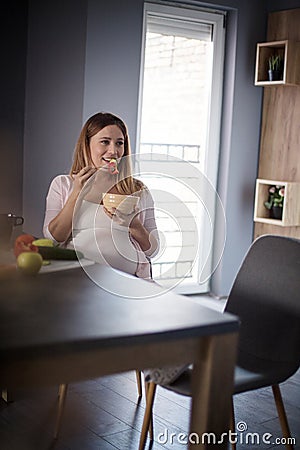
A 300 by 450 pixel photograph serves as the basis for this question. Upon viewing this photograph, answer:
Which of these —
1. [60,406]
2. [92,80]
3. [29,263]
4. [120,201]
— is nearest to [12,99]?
[92,80]

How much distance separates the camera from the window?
471 centimetres

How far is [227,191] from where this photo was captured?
5.08m

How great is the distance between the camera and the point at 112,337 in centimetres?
142

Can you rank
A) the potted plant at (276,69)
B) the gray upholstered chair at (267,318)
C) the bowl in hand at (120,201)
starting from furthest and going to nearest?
the potted plant at (276,69)
the bowl in hand at (120,201)
the gray upholstered chair at (267,318)

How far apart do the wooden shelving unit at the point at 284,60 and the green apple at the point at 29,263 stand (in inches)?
128

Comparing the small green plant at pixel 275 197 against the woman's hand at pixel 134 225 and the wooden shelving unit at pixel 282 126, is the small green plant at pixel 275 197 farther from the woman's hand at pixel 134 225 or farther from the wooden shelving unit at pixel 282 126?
the woman's hand at pixel 134 225

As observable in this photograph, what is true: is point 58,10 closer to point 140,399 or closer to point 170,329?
point 140,399

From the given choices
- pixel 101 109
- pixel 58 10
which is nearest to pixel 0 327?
pixel 101 109

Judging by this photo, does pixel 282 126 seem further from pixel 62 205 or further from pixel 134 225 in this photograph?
pixel 134 225

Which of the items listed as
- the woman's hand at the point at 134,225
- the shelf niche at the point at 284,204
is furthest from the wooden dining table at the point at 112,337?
the shelf niche at the point at 284,204

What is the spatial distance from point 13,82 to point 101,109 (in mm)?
728

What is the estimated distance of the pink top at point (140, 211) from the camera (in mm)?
2711

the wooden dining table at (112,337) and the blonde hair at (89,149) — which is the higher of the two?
the blonde hair at (89,149)

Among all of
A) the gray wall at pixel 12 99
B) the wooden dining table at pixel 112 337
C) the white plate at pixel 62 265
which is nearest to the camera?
the wooden dining table at pixel 112 337
